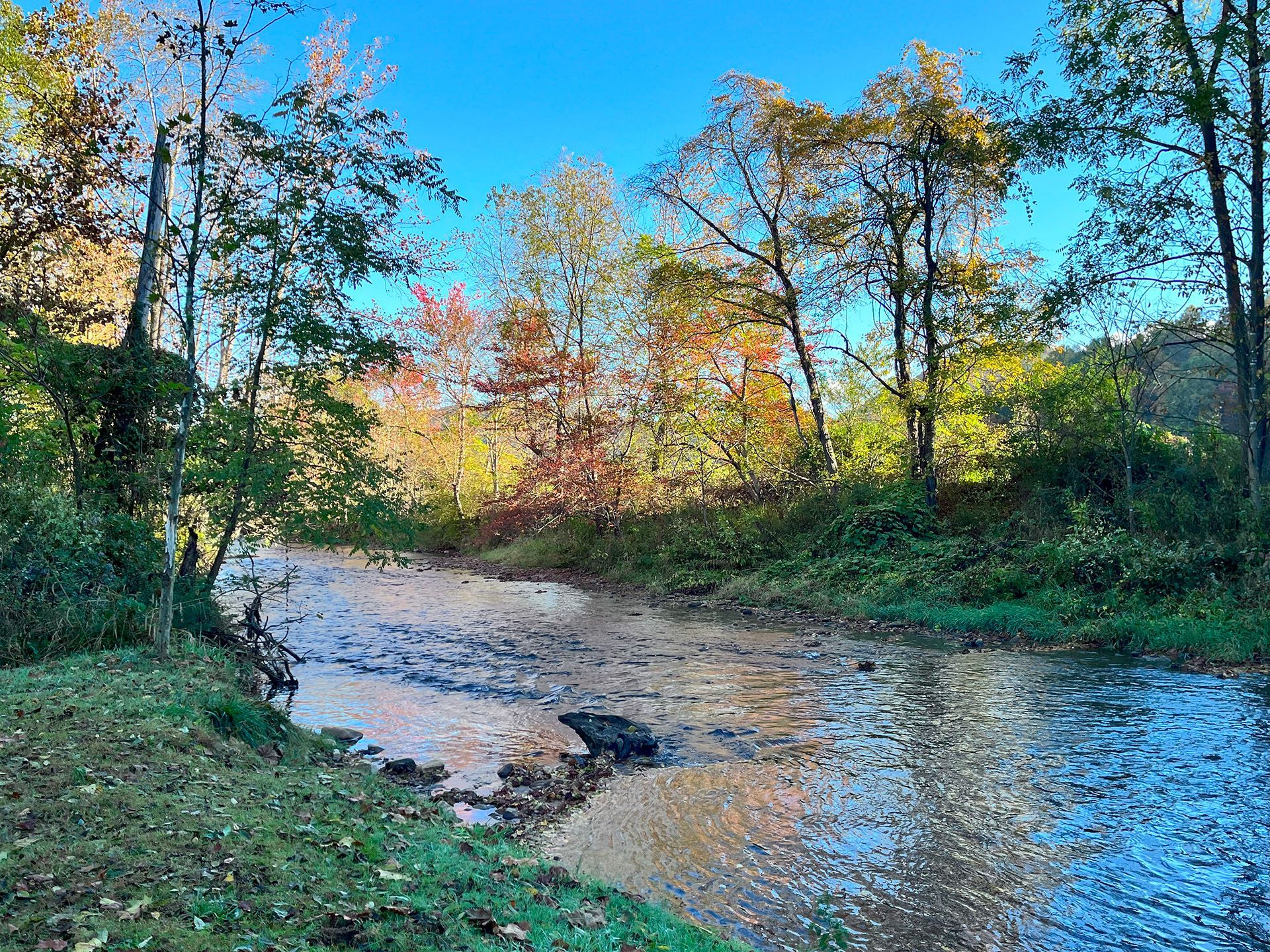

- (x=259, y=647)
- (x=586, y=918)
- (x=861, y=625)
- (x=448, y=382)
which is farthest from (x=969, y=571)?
(x=448, y=382)

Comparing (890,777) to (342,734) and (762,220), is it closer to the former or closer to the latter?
(342,734)

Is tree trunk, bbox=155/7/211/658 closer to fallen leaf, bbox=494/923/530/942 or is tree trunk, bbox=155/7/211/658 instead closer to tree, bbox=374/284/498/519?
fallen leaf, bbox=494/923/530/942

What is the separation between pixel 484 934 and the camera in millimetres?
3410

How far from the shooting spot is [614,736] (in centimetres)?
773

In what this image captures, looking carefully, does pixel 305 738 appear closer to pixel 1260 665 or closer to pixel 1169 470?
pixel 1260 665

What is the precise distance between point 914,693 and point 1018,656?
10.1ft

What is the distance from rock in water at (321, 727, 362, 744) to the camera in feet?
26.5

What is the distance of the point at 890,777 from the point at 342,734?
19.1ft

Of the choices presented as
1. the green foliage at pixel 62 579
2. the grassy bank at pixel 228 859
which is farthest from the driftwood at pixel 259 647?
the grassy bank at pixel 228 859

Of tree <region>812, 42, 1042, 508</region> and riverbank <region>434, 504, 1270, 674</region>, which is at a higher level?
tree <region>812, 42, 1042, 508</region>

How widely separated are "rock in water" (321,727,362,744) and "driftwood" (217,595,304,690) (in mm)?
1855

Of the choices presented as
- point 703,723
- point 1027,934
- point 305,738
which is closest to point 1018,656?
point 703,723

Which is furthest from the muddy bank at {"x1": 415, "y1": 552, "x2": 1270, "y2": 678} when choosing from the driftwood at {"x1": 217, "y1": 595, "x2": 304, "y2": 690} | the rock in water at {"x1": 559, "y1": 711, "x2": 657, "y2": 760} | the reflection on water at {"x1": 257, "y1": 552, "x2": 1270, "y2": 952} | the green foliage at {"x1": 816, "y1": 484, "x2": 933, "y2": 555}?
the driftwood at {"x1": 217, "y1": 595, "x2": 304, "y2": 690}

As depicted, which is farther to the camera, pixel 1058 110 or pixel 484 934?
pixel 1058 110
